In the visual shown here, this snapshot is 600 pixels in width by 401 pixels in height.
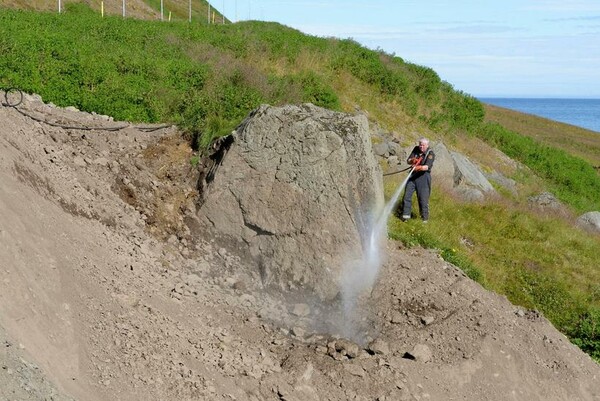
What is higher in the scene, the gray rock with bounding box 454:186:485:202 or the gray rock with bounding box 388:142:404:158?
the gray rock with bounding box 388:142:404:158

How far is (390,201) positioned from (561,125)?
69.9 meters

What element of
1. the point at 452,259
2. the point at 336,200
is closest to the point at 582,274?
the point at 452,259

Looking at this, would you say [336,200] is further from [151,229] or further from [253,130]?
[151,229]

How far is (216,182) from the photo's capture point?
1046cm

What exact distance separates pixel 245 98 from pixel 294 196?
4391 mm

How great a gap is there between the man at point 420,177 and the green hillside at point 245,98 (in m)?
0.54

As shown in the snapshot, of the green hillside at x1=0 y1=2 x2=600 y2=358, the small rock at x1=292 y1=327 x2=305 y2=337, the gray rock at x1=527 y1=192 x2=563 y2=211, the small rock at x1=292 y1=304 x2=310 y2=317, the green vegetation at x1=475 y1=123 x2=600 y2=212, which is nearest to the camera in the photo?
the small rock at x1=292 y1=327 x2=305 y2=337

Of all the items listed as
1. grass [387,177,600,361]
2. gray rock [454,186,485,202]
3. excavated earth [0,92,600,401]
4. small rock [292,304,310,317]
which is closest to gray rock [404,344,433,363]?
excavated earth [0,92,600,401]

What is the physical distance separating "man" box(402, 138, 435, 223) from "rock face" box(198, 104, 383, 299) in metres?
2.67

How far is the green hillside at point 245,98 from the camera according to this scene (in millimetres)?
12242

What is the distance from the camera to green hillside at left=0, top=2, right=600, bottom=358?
12.2 meters

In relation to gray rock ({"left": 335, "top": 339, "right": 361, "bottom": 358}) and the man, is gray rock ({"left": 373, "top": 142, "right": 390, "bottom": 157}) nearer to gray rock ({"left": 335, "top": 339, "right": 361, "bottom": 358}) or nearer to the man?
the man

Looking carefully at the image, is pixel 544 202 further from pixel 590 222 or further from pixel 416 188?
pixel 416 188

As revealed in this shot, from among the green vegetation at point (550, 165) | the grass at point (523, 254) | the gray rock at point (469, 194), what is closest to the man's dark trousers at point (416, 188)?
the grass at point (523, 254)
